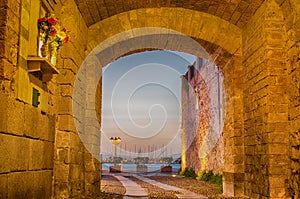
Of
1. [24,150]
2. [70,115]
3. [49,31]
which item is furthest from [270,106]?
[24,150]

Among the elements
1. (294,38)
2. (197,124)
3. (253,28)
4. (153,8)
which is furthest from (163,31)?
(197,124)

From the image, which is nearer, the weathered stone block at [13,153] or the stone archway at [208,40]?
the weathered stone block at [13,153]

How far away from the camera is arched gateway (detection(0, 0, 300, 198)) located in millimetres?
3668

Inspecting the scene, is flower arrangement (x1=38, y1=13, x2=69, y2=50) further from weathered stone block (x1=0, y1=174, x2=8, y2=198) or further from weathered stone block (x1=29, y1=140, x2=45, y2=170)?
weathered stone block (x1=0, y1=174, x2=8, y2=198)

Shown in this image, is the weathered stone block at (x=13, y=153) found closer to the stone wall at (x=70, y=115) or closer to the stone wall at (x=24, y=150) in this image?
the stone wall at (x=24, y=150)

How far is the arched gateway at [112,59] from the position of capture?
3668 millimetres

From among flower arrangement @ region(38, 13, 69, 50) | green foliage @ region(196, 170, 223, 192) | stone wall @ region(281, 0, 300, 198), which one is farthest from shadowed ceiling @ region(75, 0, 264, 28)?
green foliage @ region(196, 170, 223, 192)

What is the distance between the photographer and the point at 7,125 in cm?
331

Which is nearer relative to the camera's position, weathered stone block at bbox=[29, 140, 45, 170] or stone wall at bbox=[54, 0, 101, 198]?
weathered stone block at bbox=[29, 140, 45, 170]

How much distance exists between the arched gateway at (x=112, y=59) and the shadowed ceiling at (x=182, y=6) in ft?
0.07

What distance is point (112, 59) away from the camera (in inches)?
321

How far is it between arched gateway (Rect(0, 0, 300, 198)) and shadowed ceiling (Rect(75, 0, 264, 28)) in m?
0.02

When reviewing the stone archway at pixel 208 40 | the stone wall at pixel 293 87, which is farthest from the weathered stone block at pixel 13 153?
the stone archway at pixel 208 40

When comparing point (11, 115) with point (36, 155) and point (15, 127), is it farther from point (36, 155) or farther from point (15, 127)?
point (36, 155)
